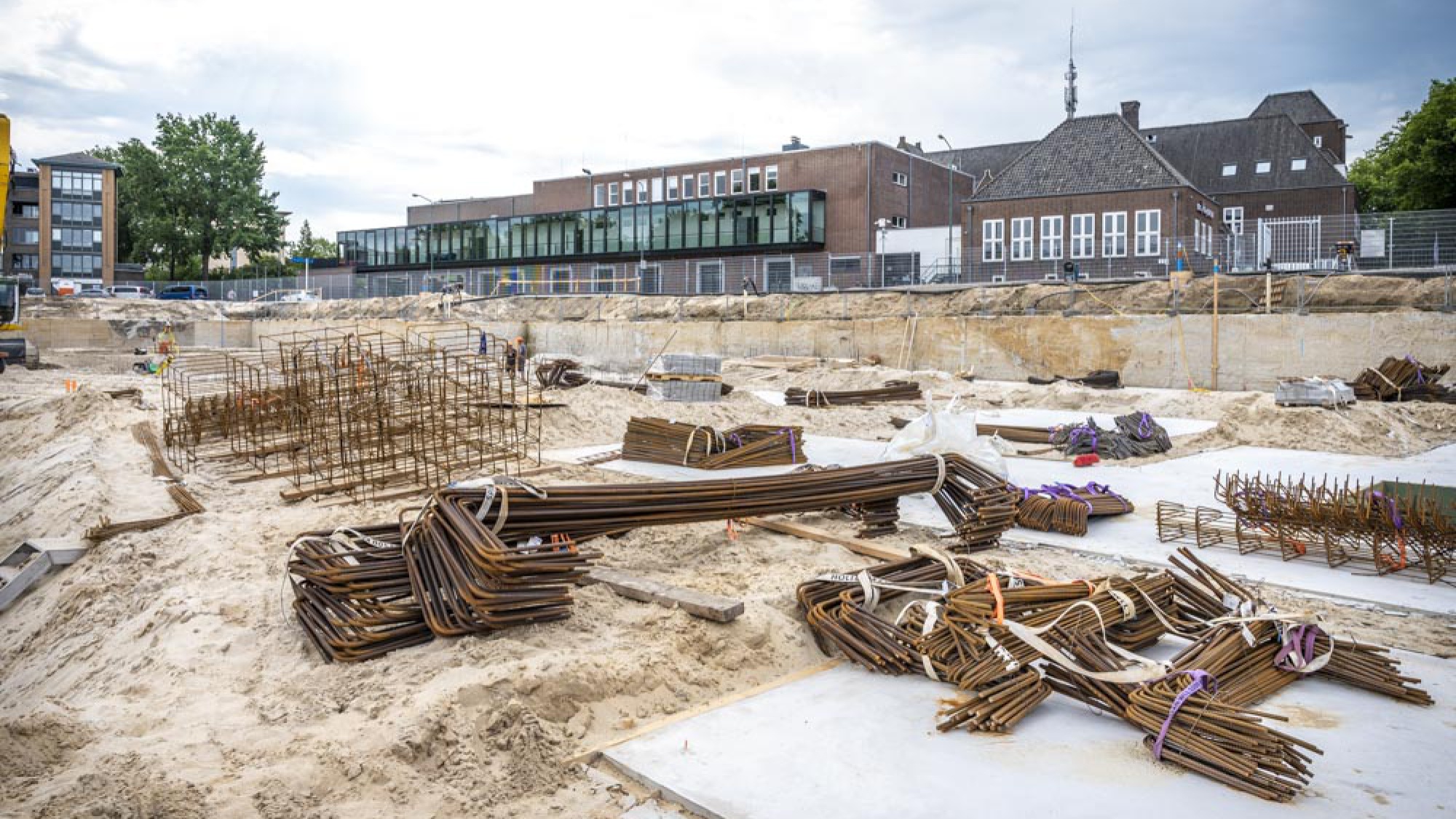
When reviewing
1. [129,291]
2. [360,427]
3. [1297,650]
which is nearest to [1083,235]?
[360,427]

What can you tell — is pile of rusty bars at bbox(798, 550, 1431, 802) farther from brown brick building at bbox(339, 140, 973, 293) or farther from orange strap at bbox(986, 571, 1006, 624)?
brown brick building at bbox(339, 140, 973, 293)

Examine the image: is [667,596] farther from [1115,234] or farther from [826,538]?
[1115,234]

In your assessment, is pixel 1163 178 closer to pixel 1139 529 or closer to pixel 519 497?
pixel 1139 529

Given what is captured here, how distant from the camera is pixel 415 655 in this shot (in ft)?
17.0

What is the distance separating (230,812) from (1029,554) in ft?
20.4

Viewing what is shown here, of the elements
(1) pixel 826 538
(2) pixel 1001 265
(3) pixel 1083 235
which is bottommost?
(1) pixel 826 538

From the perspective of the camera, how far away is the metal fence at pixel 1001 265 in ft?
84.3

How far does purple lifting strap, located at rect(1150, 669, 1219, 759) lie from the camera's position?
3928 millimetres

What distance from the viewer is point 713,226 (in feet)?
162

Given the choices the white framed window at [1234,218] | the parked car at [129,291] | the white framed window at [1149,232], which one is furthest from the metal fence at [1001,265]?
the parked car at [129,291]

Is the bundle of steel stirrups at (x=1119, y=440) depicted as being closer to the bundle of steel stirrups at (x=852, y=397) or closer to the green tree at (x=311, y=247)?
the bundle of steel stirrups at (x=852, y=397)

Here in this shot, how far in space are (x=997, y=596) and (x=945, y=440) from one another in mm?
4687

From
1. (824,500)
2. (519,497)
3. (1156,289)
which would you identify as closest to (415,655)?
(519,497)

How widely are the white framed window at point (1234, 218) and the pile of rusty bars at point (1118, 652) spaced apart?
5005 cm
